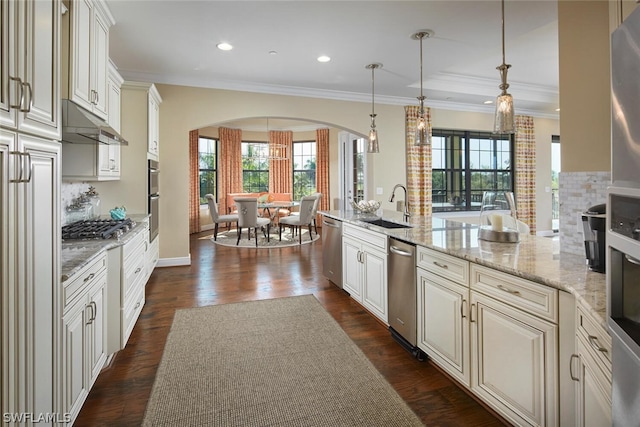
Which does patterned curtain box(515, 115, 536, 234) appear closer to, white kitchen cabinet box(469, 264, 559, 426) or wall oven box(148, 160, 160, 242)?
white kitchen cabinet box(469, 264, 559, 426)

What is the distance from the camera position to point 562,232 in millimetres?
2070

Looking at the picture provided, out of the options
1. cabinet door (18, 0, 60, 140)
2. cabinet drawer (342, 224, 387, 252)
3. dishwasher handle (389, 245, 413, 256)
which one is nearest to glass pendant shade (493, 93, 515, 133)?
dishwasher handle (389, 245, 413, 256)

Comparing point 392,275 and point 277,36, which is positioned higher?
point 277,36

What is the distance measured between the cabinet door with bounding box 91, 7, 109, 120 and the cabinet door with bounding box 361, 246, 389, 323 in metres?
2.57

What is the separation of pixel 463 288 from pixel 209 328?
210 cm

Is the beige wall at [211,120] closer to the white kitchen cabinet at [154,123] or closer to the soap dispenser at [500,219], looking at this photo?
the white kitchen cabinet at [154,123]

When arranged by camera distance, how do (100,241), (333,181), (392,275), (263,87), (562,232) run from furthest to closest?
(333,181) → (263,87) → (392,275) → (100,241) → (562,232)

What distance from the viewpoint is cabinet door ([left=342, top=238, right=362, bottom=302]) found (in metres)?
3.38

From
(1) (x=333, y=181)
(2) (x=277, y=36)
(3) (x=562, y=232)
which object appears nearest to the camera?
(3) (x=562, y=232)

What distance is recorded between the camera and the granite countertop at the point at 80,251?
167 centimetres

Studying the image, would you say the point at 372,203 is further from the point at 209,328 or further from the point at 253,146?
the point at 253,146

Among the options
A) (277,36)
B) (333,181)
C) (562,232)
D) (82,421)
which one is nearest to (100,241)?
(82,421)

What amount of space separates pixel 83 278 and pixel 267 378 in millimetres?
1197

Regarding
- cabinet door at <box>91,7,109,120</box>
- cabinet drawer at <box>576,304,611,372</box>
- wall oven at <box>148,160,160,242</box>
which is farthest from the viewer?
wall oven at <box>148,160,160,242</box>
